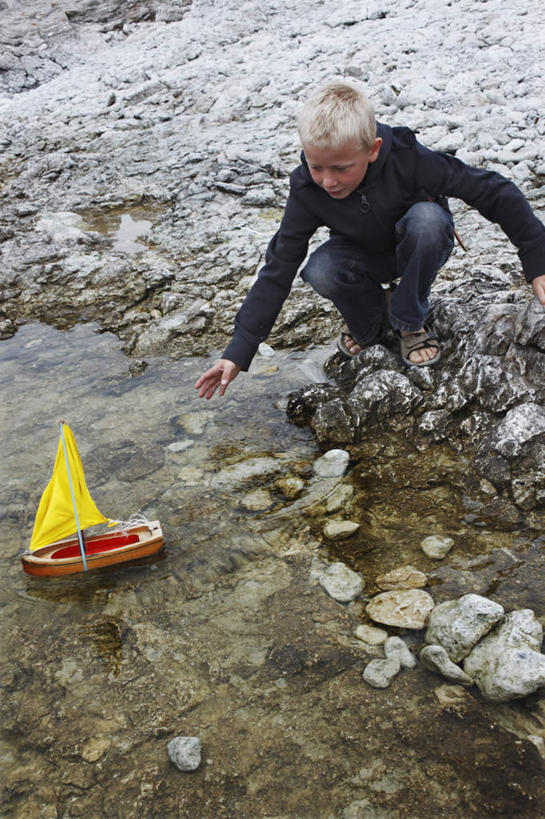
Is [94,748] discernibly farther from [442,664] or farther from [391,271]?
[391,271]

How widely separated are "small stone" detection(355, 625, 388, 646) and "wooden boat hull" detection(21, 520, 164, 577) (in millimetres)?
1074

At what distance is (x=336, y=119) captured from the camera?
2.87 meters

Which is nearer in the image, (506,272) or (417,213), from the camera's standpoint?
(417,213)

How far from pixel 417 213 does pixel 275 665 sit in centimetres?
245

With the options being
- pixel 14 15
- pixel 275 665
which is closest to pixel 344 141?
pixel 275 665

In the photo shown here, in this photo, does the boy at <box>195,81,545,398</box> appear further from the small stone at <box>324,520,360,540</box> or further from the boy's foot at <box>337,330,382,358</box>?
the small stone at <box>324,520,360,540</box>

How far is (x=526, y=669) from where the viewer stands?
6.92 ft

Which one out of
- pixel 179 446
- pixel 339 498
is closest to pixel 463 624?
pixel 339 498

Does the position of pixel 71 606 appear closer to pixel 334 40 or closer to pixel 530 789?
pixel 530 789

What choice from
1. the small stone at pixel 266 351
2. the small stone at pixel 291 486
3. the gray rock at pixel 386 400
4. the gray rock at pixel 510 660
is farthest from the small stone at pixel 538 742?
the small stone at pixel 266 351

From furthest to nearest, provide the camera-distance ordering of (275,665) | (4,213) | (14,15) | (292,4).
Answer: (14,15) → (292,4) → (4,213) → (275,665)

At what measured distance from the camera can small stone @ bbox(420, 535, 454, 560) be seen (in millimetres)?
2816

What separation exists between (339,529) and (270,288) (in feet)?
4.76

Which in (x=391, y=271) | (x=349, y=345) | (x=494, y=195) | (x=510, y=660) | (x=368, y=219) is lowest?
(x=510, y=660)
